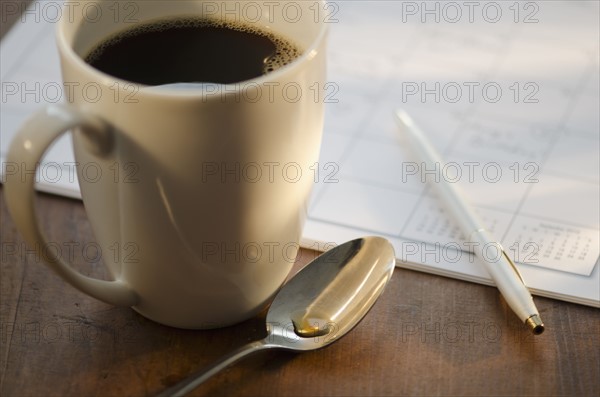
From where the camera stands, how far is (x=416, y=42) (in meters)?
0.87

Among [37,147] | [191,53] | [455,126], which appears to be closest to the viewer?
[37,147]

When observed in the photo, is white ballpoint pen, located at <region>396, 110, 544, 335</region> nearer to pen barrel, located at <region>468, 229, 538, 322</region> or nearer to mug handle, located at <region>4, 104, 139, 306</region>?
pen barrel, located at <region>468, 229, 538, 322</region>

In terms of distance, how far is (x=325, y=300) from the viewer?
0.60 meters

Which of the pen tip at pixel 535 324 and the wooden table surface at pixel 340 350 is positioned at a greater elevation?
the pen tip at pixel 535 324

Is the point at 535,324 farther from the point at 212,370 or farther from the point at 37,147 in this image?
the point at 37,147

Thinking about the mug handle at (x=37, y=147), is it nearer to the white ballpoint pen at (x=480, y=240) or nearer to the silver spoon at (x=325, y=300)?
the silver spoon at (x=325, y=300)

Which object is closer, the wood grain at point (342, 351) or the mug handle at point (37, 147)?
the mug handle at point (37, 147)

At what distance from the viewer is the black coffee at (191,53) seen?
56cm

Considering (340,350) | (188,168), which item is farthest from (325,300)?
(188,168)

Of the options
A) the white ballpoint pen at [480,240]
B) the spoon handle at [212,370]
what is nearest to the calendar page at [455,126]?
the white ballpoint pen at [480,240]

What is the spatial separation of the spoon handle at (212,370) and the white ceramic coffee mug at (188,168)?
A: 0.10 ft

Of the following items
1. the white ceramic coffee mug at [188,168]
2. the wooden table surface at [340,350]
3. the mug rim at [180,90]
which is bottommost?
the wooden table surface at [340,350]

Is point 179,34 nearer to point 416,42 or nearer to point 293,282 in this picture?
point 293,282

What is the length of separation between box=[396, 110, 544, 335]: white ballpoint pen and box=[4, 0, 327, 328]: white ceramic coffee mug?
13cm
